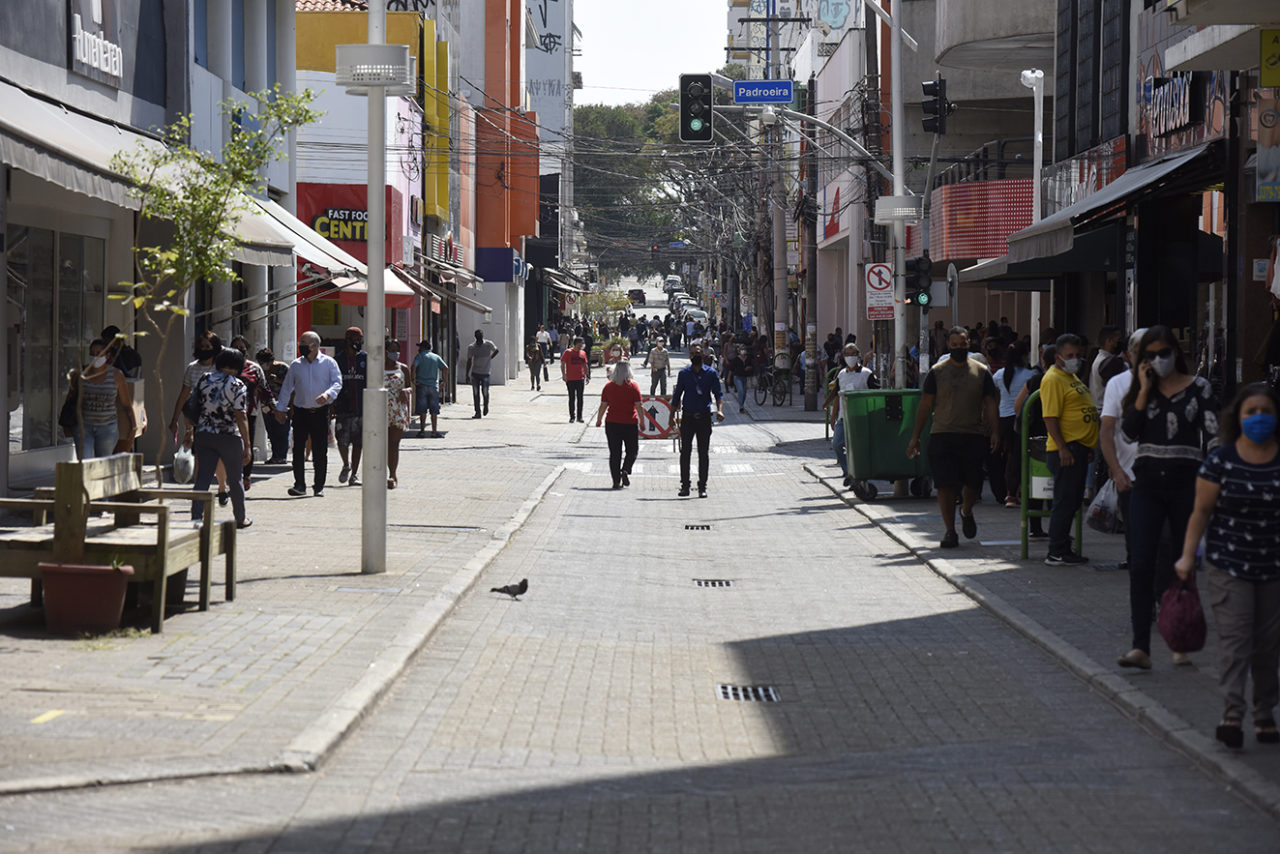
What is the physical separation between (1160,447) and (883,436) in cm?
1057

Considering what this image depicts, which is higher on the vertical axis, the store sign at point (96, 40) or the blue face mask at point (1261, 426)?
the store sign at point (96, 40)

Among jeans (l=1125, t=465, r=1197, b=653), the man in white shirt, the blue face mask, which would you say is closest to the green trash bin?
the man in white shirt

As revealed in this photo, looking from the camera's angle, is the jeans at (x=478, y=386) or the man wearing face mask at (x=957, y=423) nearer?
the man wearing face mask at (x=957, y=423)

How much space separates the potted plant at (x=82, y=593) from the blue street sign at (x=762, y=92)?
926 inches

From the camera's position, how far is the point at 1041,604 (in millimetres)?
11289

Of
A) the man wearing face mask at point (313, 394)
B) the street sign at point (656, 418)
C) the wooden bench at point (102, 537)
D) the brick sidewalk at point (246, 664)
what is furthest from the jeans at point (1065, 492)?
the street sign at point (656, 418)

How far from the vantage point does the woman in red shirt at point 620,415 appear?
21438mm

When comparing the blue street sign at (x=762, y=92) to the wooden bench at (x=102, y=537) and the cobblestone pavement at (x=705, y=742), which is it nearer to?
the cobblestone pavement at (x=705, y=742)

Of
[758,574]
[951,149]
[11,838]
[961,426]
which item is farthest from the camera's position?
[951,149]

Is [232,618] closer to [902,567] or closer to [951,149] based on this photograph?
[902,567]

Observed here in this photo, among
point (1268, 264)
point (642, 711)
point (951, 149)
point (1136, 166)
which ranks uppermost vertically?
point (951, 149)

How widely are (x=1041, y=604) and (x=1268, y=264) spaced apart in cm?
576

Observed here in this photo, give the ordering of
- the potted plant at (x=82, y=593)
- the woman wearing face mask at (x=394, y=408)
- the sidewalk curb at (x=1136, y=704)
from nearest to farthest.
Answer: the sidewalk curb at (x=1136, y=704)
the potted plant at (x=82, y=593)
the woman wearing face mask at (x=394, y=408)

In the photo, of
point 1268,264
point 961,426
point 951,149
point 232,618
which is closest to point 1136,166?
point 1268,264
